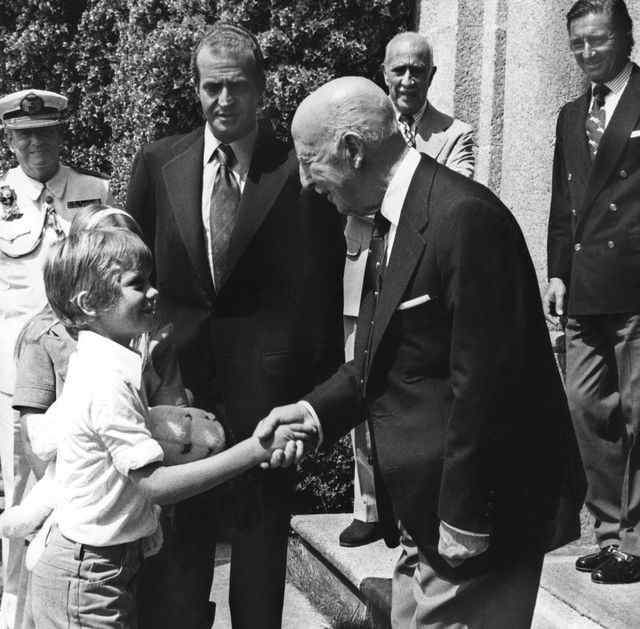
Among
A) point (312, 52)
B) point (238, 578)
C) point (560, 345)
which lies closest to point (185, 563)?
point (238, 578)

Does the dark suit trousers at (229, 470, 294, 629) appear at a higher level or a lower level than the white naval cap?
lower

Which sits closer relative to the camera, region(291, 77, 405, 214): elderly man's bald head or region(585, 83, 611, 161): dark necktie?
region(291, 77, 405, 214): elderly man's bald head

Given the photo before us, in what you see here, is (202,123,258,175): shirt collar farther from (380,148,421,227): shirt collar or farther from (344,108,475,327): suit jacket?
(380,148,421,227): shirt collar

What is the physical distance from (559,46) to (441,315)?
2707mm

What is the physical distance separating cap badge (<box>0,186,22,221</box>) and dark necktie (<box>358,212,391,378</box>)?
242 centimetres

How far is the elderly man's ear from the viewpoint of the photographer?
284 centimetres

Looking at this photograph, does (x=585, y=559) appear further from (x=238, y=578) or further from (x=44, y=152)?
(x=44, y=152)

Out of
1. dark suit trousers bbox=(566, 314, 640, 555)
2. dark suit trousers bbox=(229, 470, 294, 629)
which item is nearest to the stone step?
dark suit trousers bbox=(566, 314, 640, 555)

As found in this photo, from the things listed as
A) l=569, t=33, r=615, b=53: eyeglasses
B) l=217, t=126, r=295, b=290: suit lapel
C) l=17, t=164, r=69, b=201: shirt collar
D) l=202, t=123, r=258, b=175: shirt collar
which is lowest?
l=17, t=164, r=69, b=201: shirt collar

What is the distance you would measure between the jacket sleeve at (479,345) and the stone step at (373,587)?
1.33m

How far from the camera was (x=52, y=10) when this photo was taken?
33.0ft

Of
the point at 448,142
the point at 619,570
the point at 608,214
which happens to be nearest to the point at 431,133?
the point at 448,142

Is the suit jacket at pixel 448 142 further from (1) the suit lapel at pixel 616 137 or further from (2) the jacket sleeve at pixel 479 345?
(2) the jacket sleeve at pixel 479 345

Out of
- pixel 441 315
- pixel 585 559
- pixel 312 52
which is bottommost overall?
pixel 585 559
